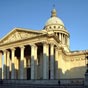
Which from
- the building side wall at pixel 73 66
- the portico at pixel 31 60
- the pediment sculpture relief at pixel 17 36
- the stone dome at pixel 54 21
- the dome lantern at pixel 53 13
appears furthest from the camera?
the dome lantern at pixel 53 13

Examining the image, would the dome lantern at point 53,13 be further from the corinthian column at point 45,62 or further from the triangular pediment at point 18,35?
the corinthian column at point 45,62

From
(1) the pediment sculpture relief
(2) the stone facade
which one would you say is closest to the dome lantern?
(2) the stone facade

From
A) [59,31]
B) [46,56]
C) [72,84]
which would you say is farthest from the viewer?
[59,31]

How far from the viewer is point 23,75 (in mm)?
60500

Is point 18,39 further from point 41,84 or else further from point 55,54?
point 41,84

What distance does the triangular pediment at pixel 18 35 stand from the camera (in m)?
59.7

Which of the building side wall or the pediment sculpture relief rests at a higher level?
the pediment sculpture relief

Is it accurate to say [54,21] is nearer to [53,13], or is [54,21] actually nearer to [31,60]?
[53,13]

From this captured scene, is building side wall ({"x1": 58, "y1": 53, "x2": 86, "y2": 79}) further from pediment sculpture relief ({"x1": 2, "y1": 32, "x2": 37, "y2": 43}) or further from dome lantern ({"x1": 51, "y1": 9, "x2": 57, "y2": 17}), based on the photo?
dome lantern ({"x1": 51, "y1": 9, "x2": 57, "y2": 17})

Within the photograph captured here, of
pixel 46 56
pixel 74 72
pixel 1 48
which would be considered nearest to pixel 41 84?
pixel 46 56

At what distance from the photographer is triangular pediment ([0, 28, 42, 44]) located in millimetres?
59688

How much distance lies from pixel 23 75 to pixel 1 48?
995 cm

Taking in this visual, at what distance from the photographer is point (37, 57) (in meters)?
64.3

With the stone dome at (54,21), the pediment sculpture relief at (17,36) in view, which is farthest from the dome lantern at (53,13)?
the pediment sculpture relief at (17,36)
